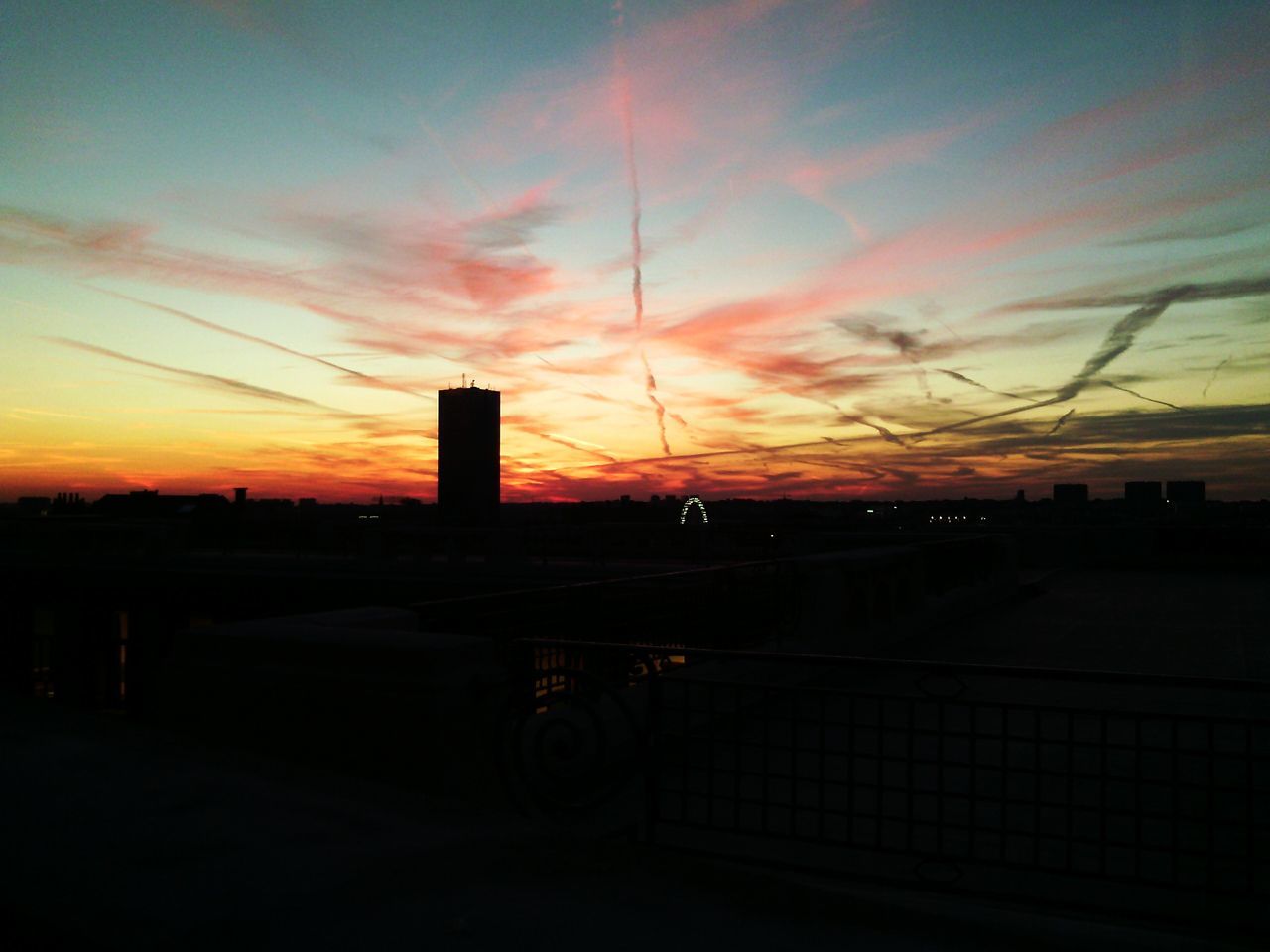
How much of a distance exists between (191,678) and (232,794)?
1.17 metres

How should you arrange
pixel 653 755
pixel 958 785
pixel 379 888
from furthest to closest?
pixel 958 785, pixel 653 755, pixel 379 888

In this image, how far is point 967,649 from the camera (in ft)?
40.0

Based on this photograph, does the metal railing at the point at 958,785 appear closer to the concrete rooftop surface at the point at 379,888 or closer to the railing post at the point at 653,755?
the railing post at the point at 653,755

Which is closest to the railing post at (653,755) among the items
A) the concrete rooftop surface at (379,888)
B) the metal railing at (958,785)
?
the metal railing at (958,785)

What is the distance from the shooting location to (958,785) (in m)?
6.31

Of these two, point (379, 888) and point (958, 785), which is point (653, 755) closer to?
point (379, 888)

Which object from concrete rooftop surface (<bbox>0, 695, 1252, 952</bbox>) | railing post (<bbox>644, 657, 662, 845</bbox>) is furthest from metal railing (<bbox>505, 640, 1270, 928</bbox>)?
concrete rooftop surface (<bbox>0, 695, 1252, 952</bbox>)

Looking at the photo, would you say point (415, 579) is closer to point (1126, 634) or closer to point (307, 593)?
point (307, 593)

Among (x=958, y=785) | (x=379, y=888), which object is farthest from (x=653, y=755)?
(x=958, y=785)

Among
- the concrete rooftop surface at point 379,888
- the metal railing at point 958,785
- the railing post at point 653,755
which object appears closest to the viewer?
the concrete rooftop surface at point 379,888

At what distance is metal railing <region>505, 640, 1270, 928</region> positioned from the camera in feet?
13.4

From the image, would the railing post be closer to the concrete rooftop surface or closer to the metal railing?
the metal railing

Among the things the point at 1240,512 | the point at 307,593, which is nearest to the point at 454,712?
the point at 307,593

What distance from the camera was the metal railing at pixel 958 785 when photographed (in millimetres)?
4078
